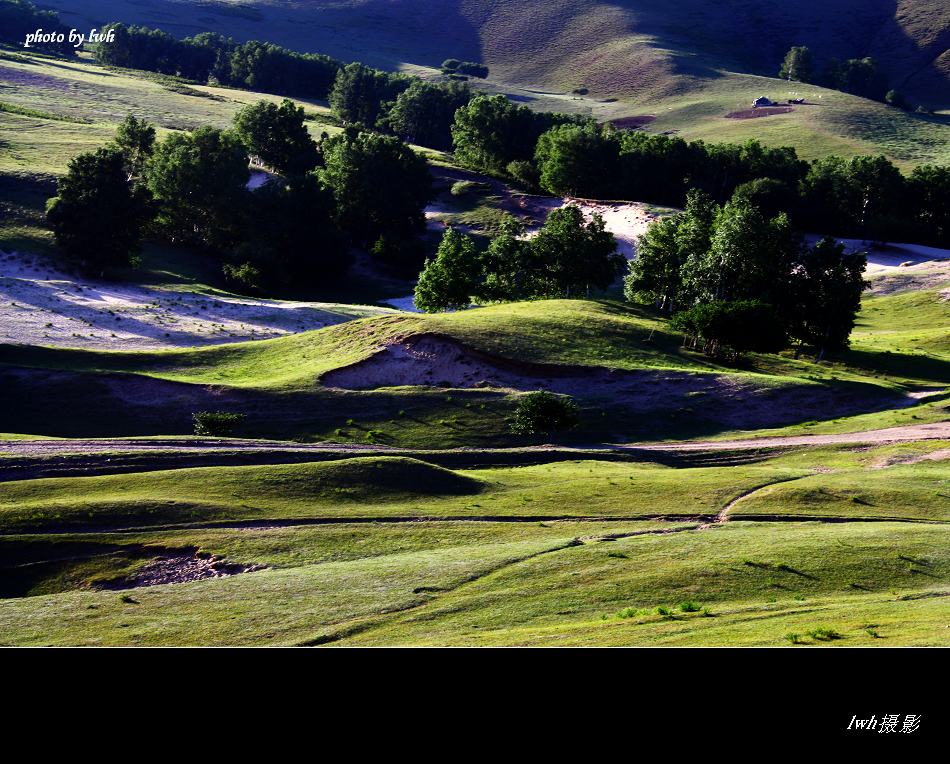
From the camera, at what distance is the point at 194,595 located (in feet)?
102

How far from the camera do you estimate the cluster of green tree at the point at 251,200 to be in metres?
111

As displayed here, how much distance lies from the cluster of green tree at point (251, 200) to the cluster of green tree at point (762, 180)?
A: 93.0ft

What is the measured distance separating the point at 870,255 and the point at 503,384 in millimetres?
96497

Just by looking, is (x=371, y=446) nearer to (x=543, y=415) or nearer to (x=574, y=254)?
(x=543, y=415)

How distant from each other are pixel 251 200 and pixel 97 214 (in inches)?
1087

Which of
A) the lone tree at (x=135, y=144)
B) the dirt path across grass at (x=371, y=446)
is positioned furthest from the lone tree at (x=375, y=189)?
the dirt path across grass at (x=371, y=446)

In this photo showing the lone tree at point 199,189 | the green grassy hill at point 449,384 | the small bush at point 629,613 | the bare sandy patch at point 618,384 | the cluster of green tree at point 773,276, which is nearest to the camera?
the small bush at point 629,613

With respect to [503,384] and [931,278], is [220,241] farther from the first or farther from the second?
[931,278]

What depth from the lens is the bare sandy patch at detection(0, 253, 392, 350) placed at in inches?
3342

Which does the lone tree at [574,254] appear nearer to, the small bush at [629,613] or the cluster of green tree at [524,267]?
the cluster of green tree at [524,267]

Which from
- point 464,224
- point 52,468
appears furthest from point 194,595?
point 464,224

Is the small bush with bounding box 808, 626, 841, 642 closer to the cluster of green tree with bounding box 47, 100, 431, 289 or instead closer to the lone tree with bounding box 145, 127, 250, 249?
the cluster of green tree with bounding box 47, 100, 431, 289

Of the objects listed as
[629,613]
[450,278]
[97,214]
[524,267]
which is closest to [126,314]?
[97,214]

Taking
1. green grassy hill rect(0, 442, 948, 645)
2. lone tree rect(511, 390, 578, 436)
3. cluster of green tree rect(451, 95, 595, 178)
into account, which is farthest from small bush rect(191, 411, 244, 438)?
cluster of green tree rect(451, 95, 595, 178)
